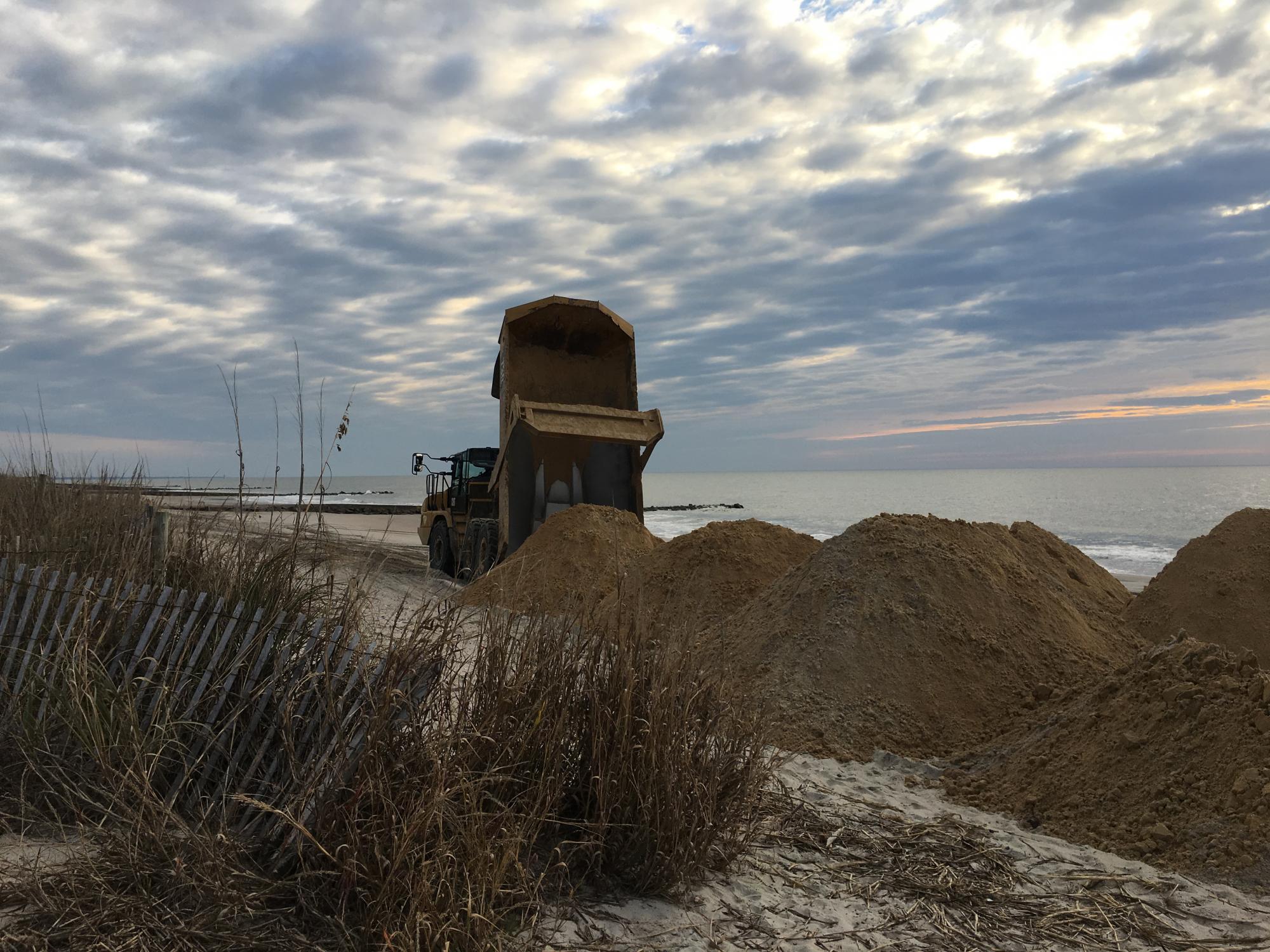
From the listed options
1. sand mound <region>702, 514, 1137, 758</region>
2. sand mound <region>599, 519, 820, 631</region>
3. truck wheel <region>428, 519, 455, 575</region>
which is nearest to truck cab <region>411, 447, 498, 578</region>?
truck wheel <region>428, 519, 455, 575</region>

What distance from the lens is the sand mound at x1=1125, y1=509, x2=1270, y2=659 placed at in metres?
9.50

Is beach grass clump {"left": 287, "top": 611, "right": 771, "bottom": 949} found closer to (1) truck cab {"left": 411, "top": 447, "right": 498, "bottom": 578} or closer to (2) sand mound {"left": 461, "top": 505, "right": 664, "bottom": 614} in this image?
(2) sand mound {"left": 461, "top": 505, "right": 664, "bottom": 614}

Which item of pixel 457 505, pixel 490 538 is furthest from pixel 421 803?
pixel 457 505

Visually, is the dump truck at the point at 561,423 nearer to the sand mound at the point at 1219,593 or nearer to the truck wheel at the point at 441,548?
the truck wheel at the point at 441,548

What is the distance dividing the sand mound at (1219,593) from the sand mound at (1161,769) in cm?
383

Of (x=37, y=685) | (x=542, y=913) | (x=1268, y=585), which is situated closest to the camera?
(x=542, y=913)

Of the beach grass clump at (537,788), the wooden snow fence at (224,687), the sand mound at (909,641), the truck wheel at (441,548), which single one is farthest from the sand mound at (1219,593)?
the truck wheel at (441,548)

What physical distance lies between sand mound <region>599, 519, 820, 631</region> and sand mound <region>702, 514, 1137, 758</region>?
161cm

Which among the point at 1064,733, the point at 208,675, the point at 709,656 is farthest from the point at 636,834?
the point at 1064,733

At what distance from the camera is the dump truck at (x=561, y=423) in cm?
1441

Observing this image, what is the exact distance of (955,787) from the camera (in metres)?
6.16

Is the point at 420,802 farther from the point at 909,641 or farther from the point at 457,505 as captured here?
the point at 457,505

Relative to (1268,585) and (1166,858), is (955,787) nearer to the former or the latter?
(1166,858)

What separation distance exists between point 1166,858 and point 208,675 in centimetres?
517
